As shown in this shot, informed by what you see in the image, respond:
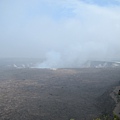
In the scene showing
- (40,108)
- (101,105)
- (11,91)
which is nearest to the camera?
(40,108)

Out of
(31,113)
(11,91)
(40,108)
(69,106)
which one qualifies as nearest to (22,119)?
(31,113)

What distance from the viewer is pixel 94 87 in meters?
50.2

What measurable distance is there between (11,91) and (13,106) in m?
11.4

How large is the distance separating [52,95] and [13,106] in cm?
984

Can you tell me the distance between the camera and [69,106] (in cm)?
3494

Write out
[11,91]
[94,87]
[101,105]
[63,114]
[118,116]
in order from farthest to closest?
[94,87] → [11,91] → [101,105] → [63,114] → [118,116]

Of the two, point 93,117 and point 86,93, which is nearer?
point 93,117

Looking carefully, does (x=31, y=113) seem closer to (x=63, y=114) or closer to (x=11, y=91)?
(x=63, y=114)

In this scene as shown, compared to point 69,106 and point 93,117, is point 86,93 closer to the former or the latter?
point 69,106

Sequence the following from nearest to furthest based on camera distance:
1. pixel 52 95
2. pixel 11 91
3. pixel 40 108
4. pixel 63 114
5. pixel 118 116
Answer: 1. pixel 118 116
2. pixel 63 114
3. pixel 40 108
4. pixel 52 95
5. pixel 11 91

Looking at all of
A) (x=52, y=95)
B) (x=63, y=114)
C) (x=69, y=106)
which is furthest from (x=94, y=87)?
(x=63, y=114)

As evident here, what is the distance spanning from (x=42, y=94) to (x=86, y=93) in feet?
27.6

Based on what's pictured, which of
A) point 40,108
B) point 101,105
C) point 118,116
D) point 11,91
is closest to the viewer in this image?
point 118,116

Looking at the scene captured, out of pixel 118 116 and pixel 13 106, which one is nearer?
pixel 118 116
